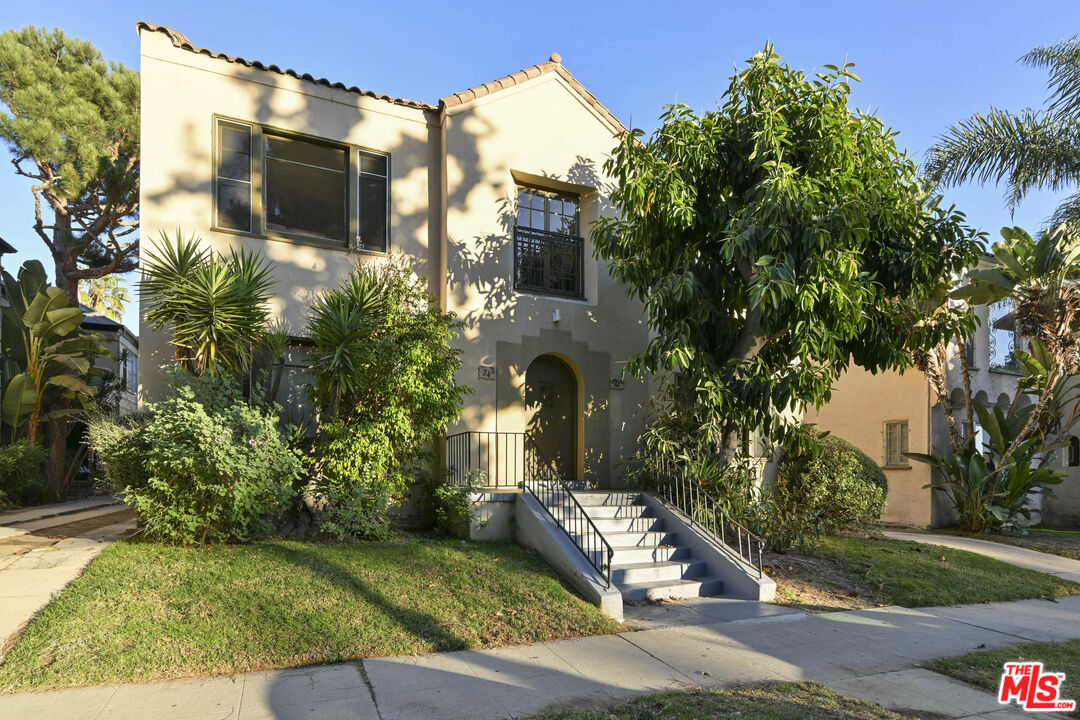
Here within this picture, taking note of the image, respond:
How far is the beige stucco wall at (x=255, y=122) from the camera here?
9.48 m

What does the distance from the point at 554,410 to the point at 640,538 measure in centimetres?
318

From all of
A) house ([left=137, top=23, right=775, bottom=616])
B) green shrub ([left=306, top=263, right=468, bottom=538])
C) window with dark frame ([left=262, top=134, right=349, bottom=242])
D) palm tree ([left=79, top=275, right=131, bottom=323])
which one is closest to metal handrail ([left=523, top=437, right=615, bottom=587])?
house ([left=137, top=23, right=775, bottom=616])

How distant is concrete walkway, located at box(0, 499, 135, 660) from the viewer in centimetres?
614

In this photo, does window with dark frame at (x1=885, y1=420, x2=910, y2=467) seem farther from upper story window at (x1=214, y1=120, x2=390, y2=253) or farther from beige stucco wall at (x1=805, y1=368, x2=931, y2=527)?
upper story window at (x1=214, y1=120, x2=390, y2=253)

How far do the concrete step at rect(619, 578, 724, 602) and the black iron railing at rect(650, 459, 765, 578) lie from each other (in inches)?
24.1

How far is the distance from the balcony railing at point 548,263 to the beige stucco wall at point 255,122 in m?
1.63

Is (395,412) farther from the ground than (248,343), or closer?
closer

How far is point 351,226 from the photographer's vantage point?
1076 centimetres

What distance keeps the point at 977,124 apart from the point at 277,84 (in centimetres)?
1303

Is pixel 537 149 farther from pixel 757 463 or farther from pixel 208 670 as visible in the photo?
pixel 208 670

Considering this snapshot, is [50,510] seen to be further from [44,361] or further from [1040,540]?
[1040,540]

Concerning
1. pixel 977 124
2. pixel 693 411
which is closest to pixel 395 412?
pixel 693 411

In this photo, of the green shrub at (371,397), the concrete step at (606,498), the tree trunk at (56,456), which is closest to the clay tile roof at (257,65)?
the green shrub at (371,397)

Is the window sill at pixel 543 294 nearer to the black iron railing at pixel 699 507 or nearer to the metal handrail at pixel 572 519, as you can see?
the metal handrail at pixel 572 519
